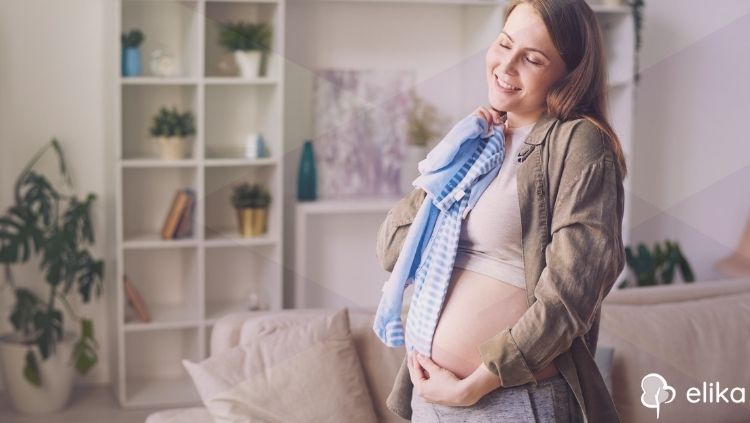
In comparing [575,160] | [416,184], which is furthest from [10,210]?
[575,160]

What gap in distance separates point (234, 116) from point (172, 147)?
0.33 metres

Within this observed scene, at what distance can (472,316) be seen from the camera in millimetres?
1367

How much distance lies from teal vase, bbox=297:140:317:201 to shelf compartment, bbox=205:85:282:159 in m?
0.14

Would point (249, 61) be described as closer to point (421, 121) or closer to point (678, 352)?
point (421, 121)

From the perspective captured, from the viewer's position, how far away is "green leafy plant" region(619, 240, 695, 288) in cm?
379

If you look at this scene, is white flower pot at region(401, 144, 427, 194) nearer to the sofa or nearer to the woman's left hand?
the sofa

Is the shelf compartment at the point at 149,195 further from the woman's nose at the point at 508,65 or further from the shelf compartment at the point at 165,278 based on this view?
the woman's nose at the point at 508,65

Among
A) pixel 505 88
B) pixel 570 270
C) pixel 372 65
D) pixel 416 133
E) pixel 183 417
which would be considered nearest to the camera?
pixel 570 270

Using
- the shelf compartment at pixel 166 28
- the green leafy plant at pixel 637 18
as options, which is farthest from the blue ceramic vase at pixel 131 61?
the green leafy plant at pixel 637 18

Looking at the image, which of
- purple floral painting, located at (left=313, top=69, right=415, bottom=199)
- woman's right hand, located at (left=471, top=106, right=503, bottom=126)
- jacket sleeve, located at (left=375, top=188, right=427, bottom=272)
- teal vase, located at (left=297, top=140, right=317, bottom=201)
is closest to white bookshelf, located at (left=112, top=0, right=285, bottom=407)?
teal vase, located at (left=297, top=140, right=317, bottom=201)

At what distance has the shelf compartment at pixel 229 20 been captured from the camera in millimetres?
3625

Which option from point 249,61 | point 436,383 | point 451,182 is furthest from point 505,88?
point 249,61

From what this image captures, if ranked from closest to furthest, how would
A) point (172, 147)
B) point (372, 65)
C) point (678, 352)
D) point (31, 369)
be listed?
point (678, 352), point (31, 369), point (172, 147), point (372, 65)

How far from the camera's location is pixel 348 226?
12.4ft
